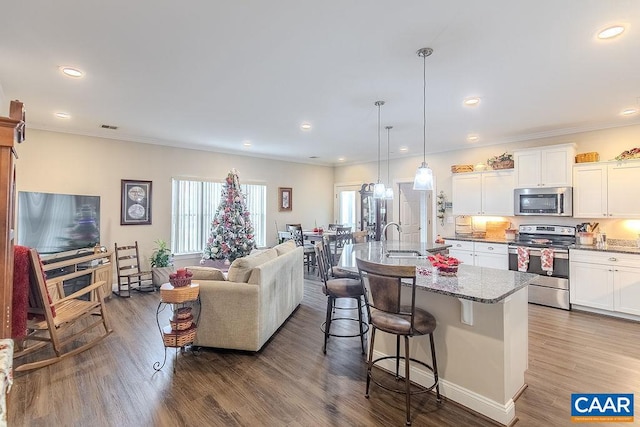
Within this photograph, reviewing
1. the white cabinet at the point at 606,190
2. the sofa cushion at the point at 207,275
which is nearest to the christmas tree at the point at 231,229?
the sofa cushion at the point at 207,275

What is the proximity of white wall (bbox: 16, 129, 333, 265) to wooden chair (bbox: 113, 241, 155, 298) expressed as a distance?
7.8 inches

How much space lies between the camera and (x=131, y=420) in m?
2.13

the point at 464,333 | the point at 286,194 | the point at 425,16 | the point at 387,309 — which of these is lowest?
the point at 464,333

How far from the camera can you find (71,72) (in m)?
2.98

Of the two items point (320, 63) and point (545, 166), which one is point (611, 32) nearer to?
point (320, 63)

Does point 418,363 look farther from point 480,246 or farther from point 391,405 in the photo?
point 480,246

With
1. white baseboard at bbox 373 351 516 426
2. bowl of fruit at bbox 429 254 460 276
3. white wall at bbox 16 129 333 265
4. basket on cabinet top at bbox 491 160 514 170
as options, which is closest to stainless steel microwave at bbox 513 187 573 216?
basket on cabinet top at bbox 491 160 514 170

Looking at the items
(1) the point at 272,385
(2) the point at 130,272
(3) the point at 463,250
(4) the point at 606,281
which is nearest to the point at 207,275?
(1) the point at 272,385

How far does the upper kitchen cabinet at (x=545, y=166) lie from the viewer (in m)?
4.67

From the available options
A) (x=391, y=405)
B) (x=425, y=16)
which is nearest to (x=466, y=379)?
(x=391, y=405)

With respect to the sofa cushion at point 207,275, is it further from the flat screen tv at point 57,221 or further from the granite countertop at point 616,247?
the granite countertop at point 616,247

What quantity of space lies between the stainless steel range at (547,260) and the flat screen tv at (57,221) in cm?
650

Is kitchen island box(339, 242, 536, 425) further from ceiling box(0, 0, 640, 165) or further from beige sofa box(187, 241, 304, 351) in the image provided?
ceiling box(0, 0, 640, 165)

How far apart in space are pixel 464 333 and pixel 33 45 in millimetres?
3967
